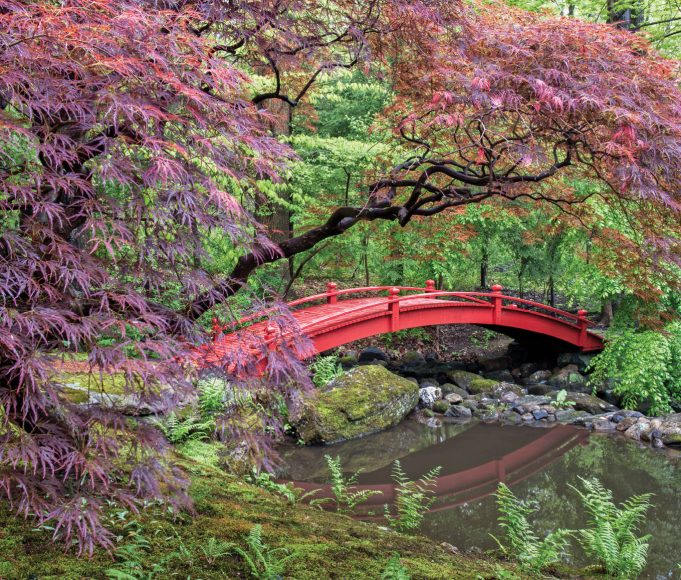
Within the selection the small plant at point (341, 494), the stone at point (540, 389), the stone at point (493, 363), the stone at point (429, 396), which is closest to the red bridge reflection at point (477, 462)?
the small plant at point (341, 494)

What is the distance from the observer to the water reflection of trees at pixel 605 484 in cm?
606

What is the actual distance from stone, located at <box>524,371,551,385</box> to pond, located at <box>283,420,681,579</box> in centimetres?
214

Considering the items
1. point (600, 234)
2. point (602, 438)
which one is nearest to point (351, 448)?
point (602, 438)

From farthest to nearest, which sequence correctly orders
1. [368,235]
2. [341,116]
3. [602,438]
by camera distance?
[341,116] < [368,235] < [602,438]

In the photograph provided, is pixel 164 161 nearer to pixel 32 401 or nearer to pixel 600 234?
pixel 32 401

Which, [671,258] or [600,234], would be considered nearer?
[671,258]

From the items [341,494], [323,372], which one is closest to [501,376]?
[323,372]

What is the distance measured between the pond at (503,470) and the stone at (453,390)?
105cm

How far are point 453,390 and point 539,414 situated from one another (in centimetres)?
155

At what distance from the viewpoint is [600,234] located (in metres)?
5.66

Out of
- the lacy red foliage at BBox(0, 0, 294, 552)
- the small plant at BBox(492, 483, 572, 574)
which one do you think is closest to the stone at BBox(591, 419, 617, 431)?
the small plant at BBox(492, 483, 572, 574)

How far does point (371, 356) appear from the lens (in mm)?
12281

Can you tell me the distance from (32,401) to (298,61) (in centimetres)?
347

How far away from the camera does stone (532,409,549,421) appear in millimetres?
10080
